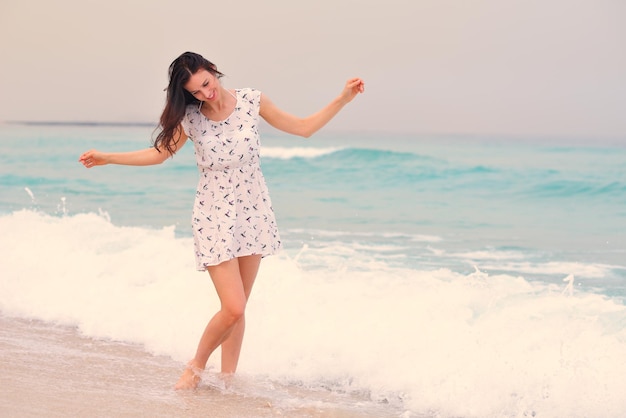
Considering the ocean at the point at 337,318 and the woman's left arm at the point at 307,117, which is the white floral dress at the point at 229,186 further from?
the ocean at the point at 337,318

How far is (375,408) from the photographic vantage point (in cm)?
376

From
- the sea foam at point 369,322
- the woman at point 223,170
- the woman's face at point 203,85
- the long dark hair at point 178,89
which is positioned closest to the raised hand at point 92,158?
the woman at point 223,170

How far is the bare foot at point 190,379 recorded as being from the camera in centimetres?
375

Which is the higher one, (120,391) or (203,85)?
(203,85)

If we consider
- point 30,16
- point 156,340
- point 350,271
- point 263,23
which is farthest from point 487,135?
point 156,340

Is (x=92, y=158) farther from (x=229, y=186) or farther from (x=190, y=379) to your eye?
(x=190, y=379)

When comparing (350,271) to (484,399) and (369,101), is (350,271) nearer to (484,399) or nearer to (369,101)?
(484,399)

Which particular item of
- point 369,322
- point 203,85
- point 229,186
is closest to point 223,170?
point 229,186

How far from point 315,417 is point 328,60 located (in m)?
15.3

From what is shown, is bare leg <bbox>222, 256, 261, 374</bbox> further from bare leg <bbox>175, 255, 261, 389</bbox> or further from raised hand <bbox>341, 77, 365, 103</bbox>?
raised hand <bbox>341, 77, 365, 103</bbox>

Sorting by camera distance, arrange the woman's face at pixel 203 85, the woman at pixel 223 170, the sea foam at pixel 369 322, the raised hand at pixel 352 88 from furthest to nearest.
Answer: the sea foam at pixel 369 322, the raised hand at pixel 352 88, the woman at pixel 223 170, the woman's face at pixel 203 85

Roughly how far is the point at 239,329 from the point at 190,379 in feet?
0.97

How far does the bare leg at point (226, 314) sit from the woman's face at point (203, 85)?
26.8 inches

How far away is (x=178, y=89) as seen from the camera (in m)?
3.46
